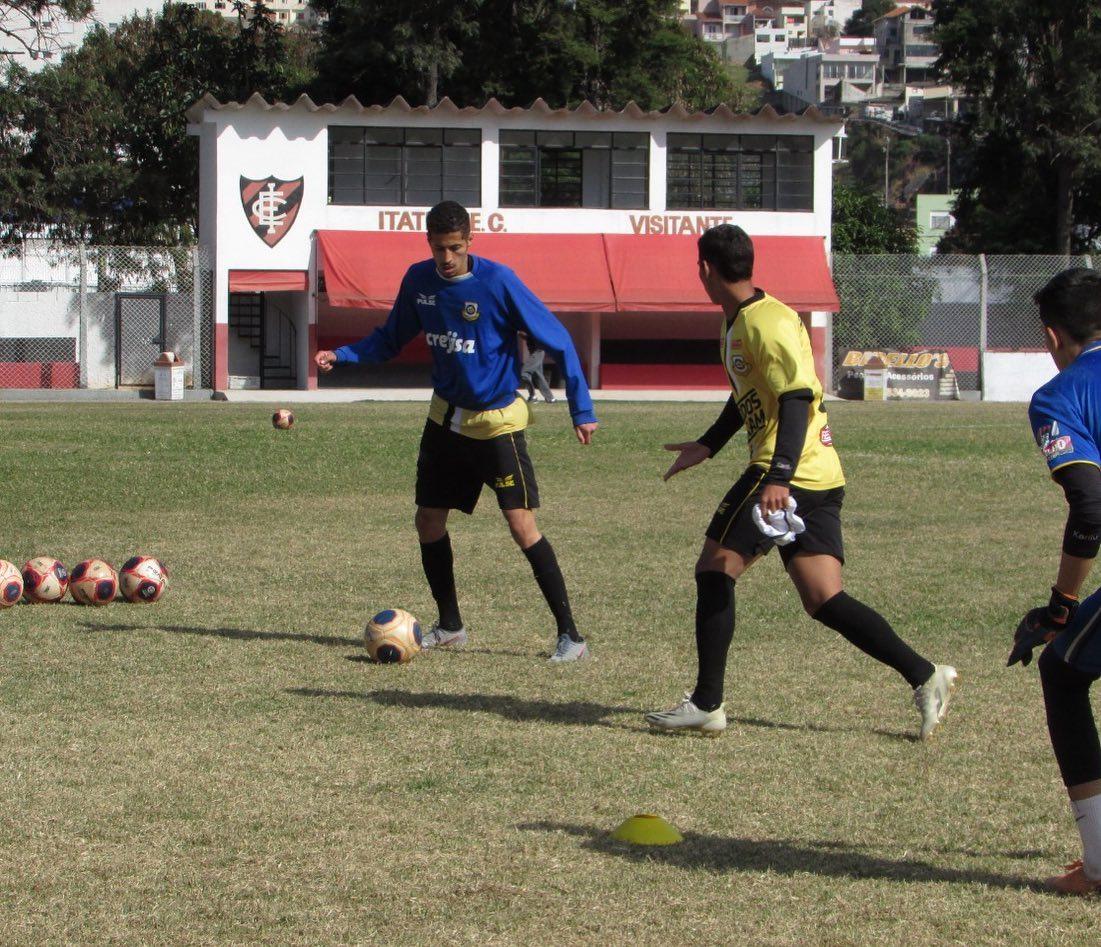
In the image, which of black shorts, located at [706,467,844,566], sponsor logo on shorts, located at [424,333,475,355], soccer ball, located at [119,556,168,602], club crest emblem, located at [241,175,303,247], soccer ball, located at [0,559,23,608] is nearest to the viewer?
black shorts, located at [706,467,844,566]

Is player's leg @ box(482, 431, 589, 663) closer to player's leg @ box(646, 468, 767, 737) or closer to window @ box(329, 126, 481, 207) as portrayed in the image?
player's leg @ box(646, 468, 767, 737)

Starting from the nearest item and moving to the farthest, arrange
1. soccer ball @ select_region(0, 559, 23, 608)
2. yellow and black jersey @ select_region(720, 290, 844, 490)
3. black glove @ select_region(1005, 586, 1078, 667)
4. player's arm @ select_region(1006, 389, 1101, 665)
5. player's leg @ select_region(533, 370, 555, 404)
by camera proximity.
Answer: player's arm @ select_region(1006, 389, 1101, 665) < black glove @ select_region(1005, 586, 1078, 667) < yellow and black jersey @ select_region(720, 290, 844, 490) < soccer ball @ select_region(0, 559, 23, 608) < player's leg @ select_region(533, 370, 555, 404)

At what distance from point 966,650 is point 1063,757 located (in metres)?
3.63

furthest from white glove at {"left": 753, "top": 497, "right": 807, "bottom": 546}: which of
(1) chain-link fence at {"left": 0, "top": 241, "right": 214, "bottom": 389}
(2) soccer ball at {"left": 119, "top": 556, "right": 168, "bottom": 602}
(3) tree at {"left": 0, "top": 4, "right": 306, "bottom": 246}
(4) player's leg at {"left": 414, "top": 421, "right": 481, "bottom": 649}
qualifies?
(3) tree at {"left": 0, "top": 4, "right": 306, "bottom": 246}

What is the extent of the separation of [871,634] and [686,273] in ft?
107

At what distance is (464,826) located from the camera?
4.97 meters

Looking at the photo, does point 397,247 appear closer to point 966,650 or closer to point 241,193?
point 241,193

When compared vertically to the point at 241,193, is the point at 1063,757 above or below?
below

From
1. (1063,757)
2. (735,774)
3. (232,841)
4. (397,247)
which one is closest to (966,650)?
(735,774)

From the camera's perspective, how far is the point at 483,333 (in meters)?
7.57

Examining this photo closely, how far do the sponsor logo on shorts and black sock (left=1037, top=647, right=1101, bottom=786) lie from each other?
3856mm

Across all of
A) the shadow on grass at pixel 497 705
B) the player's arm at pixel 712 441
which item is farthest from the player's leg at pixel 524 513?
the player's arm at pixel 712 441

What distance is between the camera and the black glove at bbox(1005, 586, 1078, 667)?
4.10m

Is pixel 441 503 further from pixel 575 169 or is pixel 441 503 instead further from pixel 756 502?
pixel 575 169
